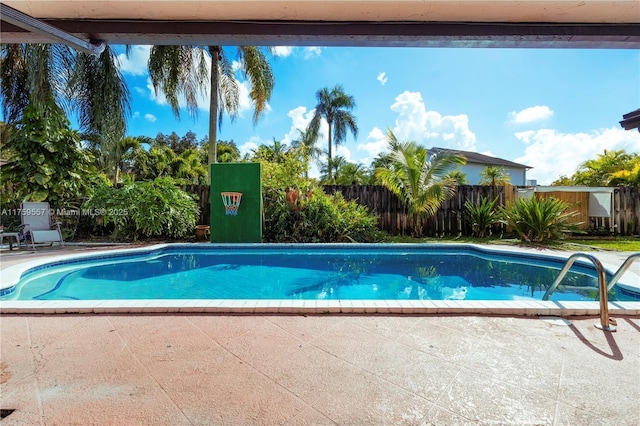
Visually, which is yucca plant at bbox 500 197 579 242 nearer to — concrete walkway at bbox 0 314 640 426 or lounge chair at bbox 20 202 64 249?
concrete walkway at bbox 0 314 640 426

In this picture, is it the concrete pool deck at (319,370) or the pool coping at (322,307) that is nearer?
the concrete pool deck at (319,370)

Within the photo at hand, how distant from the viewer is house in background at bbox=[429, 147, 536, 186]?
26250 millimetres

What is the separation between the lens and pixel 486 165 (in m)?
26.5

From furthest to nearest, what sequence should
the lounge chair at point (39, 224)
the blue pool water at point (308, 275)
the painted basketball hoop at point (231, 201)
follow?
1. the painted basketball hoop at point (231, 201)
2. the lounge chair at point (39, 224)
3. the blue pool water at point (308, 275)

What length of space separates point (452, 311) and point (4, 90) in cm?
1472

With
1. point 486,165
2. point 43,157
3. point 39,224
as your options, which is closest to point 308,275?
point 39,224

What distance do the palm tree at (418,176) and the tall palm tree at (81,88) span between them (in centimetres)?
913

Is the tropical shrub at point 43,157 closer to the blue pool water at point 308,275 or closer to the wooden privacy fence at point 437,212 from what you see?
the blue pool water at point 308,275

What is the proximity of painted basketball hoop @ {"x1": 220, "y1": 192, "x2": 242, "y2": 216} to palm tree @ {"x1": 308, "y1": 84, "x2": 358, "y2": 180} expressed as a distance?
1852cm

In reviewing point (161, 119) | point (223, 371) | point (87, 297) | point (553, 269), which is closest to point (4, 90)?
point (161, 119)

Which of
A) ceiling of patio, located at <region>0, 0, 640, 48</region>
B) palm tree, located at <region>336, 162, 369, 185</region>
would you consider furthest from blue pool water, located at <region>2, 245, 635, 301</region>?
palm tree, located at <region>336, 162, 369, 185</region>

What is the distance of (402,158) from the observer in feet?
33.2

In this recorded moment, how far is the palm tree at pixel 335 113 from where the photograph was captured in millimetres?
26938

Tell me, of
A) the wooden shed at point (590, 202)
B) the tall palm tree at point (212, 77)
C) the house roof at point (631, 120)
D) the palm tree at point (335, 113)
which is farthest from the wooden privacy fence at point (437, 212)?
the palm tree at point (335, 113)
